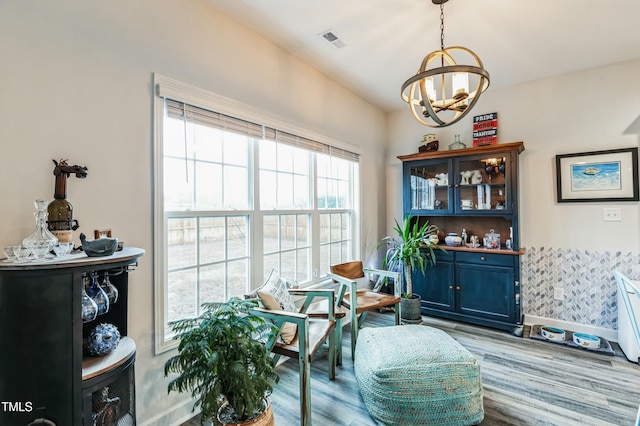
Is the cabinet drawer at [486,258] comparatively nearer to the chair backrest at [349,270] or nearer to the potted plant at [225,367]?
the chair backrest at [349,270]

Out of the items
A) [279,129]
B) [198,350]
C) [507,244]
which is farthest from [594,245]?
[198,350]

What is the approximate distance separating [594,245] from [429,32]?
2829 millimetres

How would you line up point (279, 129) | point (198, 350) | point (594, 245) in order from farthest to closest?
point (594, 245) → point (279, 129) → point (198, 350)

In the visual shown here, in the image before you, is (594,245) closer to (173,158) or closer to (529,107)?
(529,107)

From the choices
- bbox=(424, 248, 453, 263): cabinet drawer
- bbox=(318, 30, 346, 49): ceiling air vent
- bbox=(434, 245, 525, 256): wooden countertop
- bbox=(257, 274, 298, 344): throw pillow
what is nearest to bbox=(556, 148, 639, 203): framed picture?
bbox=(434, 245, 525, 256): wooden countertop

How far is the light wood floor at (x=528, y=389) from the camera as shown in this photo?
1.96m

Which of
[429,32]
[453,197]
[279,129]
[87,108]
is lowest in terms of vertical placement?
[453,197]

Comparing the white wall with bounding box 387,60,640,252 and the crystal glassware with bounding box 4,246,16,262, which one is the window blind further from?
the white wall with bounding box 387,60,640,252

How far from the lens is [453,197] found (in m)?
3.65

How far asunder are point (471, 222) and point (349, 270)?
1804 millimetres

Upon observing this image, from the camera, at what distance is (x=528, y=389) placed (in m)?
2.26

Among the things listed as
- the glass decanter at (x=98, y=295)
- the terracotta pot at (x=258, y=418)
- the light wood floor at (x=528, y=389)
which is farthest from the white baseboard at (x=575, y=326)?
the glass decanter at (x=98, y=295)

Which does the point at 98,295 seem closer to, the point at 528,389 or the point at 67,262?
the point at 67,262

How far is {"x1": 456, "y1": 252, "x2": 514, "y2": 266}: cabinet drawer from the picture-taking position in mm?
3282
